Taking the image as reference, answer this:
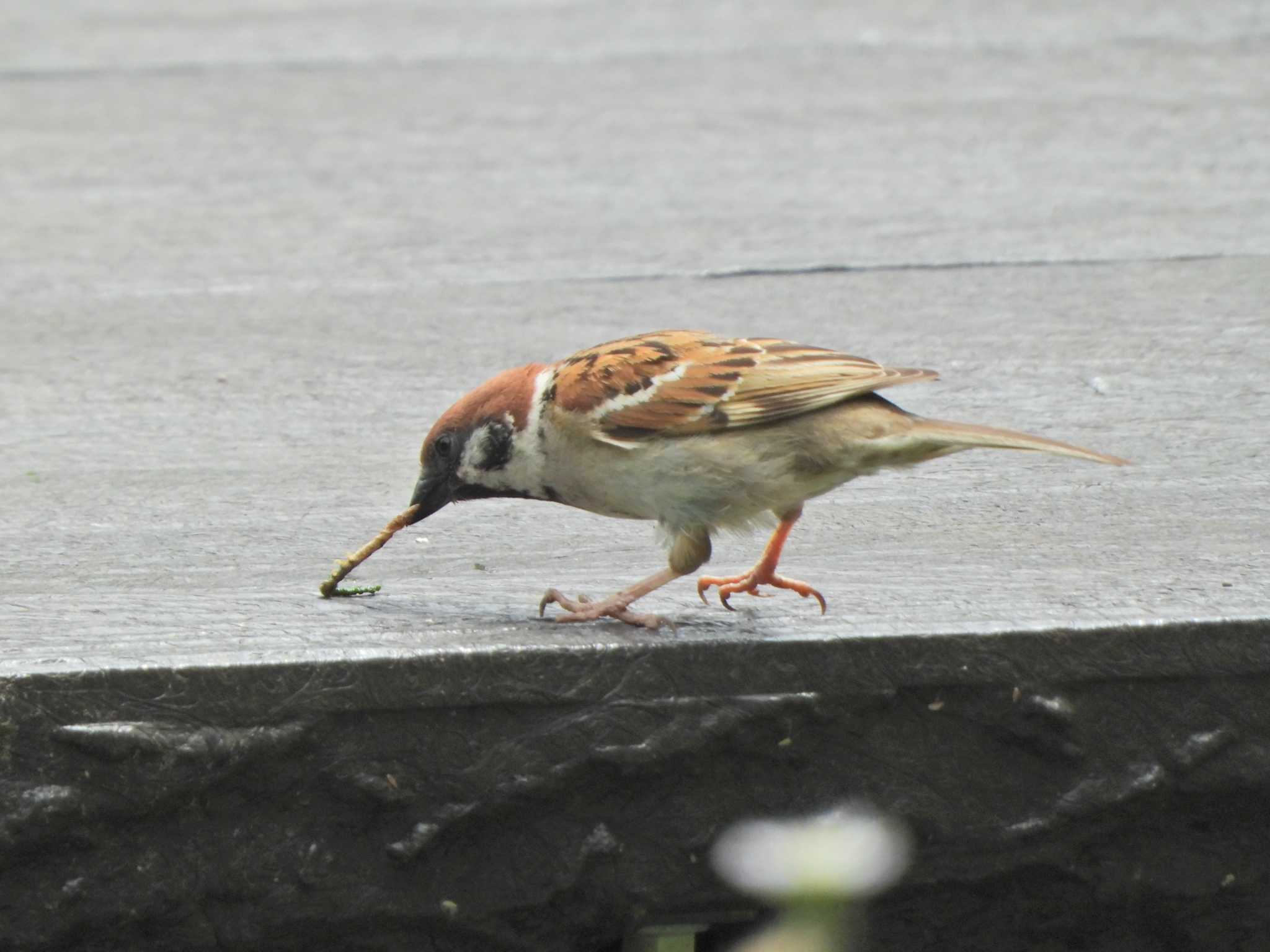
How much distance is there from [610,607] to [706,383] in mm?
471

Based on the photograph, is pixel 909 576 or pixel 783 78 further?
pixel 783 78

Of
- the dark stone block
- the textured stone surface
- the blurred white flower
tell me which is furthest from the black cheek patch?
the blurred white flower

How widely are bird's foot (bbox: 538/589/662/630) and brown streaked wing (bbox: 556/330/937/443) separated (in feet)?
1.01

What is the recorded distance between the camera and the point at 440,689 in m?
2.78

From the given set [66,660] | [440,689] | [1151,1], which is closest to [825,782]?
[440,689]

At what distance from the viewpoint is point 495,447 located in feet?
10.7

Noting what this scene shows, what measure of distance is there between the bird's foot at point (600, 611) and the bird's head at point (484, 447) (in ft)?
1.09

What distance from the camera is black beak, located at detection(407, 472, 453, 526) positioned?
3.31m

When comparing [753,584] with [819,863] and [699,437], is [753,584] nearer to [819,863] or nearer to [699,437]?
[699,437]

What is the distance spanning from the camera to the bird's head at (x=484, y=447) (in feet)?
10.6

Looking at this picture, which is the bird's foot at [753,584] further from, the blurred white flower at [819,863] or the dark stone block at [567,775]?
the blurred white flower at [819,863]

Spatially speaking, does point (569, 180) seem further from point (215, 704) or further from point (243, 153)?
point (215, 704)

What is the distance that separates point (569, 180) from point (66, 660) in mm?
4739

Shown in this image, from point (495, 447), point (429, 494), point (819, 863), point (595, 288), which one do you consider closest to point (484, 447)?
point (495, 447)
